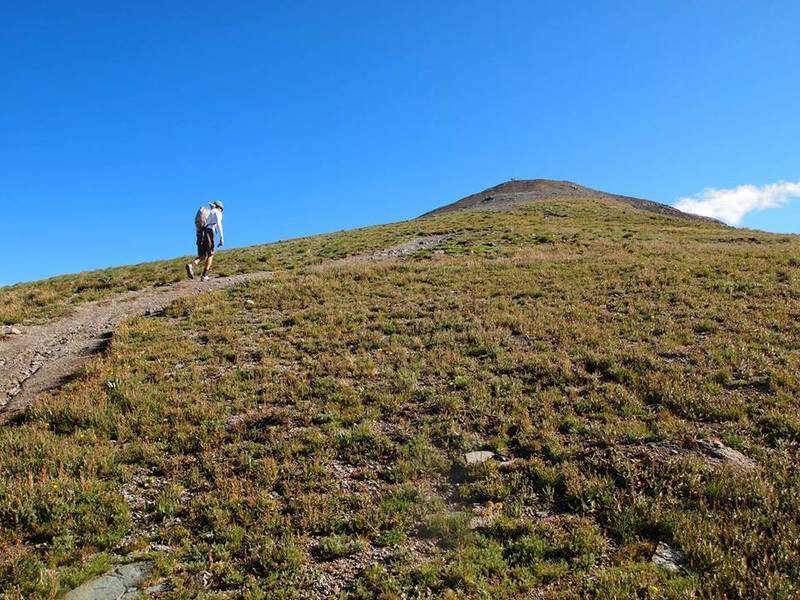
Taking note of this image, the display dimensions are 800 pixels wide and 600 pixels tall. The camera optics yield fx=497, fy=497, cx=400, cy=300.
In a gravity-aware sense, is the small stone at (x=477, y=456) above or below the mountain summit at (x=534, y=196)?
below

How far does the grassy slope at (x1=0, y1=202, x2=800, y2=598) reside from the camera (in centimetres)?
590

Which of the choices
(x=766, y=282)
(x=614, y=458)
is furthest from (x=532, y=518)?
(x=766, y=282)

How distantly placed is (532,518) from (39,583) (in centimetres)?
598

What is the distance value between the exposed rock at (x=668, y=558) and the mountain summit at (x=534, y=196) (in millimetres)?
50047

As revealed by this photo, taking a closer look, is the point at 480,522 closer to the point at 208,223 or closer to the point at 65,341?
the point at 65,341

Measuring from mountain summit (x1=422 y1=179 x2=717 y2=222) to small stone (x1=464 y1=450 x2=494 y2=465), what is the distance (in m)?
48.1

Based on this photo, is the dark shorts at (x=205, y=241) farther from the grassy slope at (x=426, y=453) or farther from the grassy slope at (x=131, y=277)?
the grassy slope at (x=426, y=453)

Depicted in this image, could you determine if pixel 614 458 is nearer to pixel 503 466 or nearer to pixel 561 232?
pixel 503 466

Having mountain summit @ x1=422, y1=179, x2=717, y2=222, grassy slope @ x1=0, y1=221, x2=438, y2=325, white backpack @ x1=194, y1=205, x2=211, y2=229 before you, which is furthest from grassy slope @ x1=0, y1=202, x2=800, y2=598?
mountain summit @ x1=422, y1=179, x2=717, y2=222

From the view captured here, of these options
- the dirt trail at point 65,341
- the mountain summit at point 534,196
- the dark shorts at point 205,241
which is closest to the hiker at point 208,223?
the dark shorts at point 205,241

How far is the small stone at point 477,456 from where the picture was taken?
8.07 meters

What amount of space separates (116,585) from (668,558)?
21.3 feet

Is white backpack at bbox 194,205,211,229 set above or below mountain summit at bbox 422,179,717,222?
below

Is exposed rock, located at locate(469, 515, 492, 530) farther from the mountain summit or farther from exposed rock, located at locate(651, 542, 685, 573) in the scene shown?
the mountain summit
